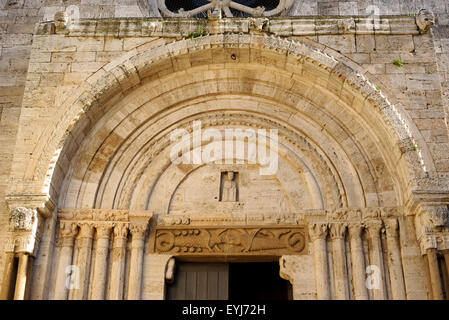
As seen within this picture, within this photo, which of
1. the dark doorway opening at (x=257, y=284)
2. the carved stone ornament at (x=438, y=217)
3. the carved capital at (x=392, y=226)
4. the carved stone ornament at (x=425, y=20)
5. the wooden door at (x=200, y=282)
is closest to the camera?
the carved stone ornament at (x=438, y=217)

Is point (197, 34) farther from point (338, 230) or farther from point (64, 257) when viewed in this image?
point (64, 257)

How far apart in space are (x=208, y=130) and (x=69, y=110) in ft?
6.72

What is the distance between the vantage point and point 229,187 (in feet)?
28.1

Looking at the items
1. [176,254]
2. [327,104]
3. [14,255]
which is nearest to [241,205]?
[176,254]

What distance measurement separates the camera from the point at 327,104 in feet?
28.3

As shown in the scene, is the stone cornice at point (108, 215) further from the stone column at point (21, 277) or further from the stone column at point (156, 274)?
the stone column at point (21, 277)

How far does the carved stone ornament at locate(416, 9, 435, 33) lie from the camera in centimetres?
849

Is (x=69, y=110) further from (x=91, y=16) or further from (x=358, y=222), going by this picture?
(x=358, y=222)

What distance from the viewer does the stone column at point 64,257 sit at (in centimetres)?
771

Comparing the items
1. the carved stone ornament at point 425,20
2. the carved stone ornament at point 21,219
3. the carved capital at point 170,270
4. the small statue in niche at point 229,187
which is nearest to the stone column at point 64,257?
the carved stone ornament at point 21,219

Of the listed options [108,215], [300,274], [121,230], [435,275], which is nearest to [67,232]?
[108,215]

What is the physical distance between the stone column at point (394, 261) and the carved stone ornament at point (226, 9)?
3.85 m

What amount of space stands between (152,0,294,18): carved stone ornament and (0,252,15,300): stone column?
4.58 meters
